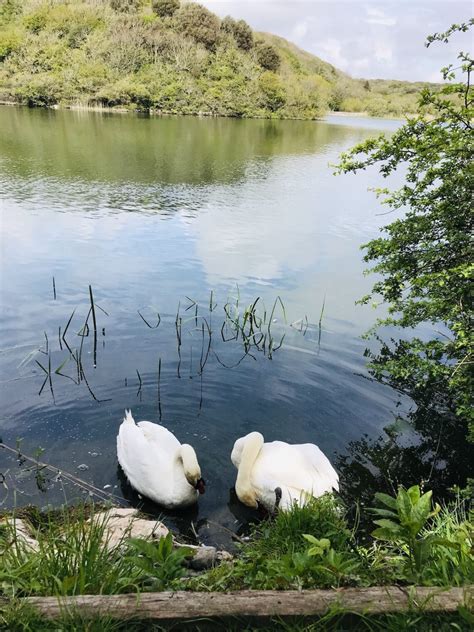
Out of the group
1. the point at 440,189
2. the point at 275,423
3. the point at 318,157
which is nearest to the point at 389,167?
the point at 440,189

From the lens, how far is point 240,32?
128 m

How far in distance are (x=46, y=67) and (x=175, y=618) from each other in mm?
100176

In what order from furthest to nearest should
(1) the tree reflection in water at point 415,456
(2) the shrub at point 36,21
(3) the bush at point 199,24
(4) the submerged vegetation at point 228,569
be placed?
(3) the bush at point 199,24 < (2) the shrub at point 36,21 < (1) the tree reflection in water at point 415,456 < (4) the submerged vegetation at point 228,569

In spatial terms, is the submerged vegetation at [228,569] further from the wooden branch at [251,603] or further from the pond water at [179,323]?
the pond water at [179,323]

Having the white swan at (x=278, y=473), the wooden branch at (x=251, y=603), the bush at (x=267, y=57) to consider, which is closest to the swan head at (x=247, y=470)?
the white swan at (x=278, y=473)

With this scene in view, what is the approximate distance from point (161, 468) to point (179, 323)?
4784mm

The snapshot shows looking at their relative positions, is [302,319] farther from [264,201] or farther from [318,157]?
[318,157]

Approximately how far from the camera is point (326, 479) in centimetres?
505

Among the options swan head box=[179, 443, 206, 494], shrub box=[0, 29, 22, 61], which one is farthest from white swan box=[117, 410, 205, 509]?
shrub box=[0, 29, 22, 61]

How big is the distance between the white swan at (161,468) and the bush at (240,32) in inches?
5556

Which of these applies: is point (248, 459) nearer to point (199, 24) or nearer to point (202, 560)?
point (202, 560)

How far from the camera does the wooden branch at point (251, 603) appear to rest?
2.24m

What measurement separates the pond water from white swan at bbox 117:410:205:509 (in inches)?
9.5

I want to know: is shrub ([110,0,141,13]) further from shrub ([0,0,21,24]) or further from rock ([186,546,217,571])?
rock ([186,546,217,571])
